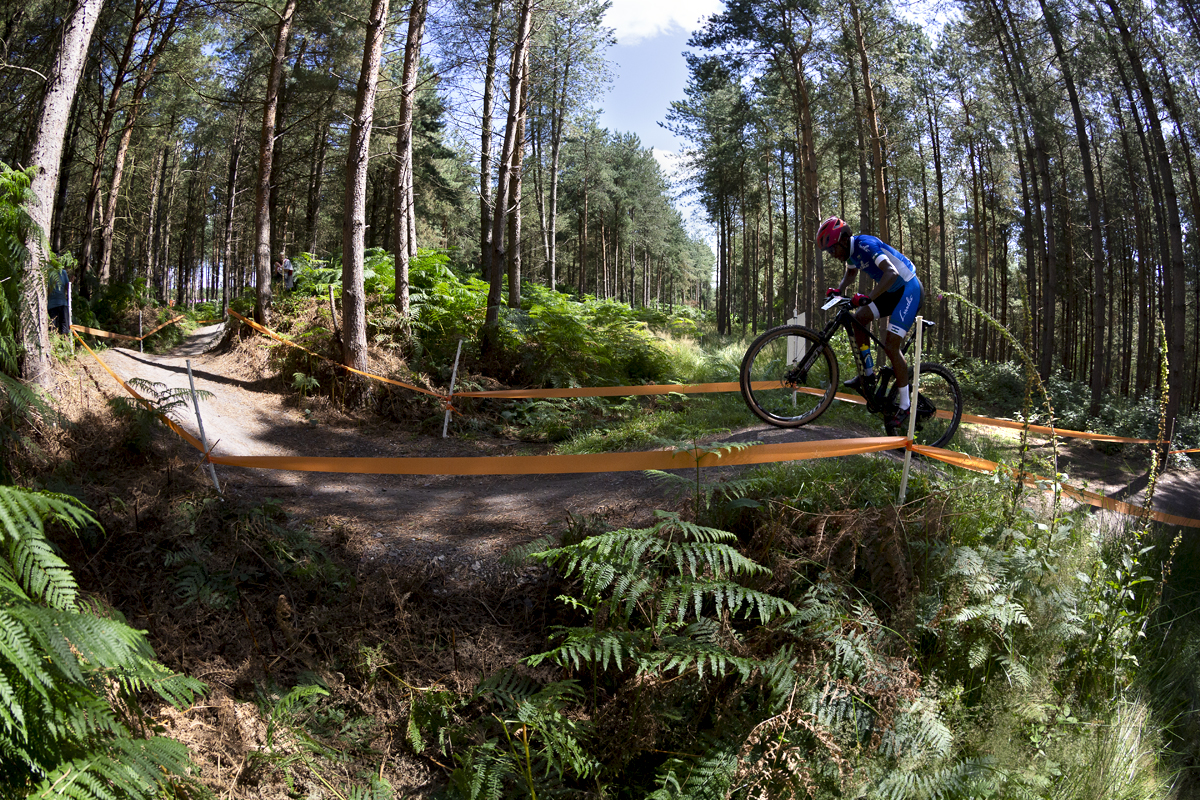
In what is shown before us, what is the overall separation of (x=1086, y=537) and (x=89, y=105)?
26.7 meters

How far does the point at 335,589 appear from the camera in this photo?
4086 millimetres

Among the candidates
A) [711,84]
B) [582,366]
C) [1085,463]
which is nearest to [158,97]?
[711,84]

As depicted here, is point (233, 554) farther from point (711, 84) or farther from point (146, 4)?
point (711, 84)

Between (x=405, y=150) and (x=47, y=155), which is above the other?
(x=405, y=150)

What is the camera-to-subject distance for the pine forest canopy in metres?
13.6

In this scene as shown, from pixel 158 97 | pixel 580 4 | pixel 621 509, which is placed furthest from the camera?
pixel 158 97

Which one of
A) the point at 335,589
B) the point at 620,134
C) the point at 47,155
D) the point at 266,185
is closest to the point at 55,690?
the point at 335,589

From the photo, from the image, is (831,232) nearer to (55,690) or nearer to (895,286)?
(895,286)

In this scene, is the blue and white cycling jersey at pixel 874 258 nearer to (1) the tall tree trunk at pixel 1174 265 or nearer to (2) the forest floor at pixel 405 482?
(2) the forest floor at pixel 405 482

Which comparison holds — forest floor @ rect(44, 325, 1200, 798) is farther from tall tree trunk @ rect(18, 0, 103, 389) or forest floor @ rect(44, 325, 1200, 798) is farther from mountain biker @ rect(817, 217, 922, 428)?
mountain biker @ rect(817, 217, 922, 428)

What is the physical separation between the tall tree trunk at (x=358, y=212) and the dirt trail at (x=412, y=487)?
1.26 m

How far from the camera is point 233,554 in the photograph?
4156mm

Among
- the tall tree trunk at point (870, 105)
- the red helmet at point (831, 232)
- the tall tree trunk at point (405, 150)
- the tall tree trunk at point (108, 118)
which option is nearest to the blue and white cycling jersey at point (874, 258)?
the red helmet at point (831, 232)

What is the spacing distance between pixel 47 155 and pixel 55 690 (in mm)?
5427
